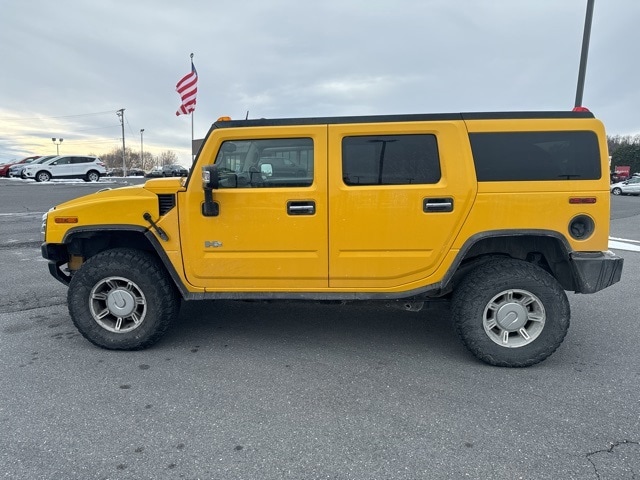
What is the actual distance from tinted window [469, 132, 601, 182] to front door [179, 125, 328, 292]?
129cm

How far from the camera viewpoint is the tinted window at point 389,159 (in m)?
3.33

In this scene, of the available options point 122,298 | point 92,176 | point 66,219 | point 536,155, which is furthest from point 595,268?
point 92,176

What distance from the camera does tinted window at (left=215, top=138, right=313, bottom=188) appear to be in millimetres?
Result: 3412

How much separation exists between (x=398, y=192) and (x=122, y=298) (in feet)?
8.41

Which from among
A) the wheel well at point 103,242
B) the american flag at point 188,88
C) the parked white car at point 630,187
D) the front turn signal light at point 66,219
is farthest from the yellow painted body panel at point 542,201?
the parked white car at point 630,187

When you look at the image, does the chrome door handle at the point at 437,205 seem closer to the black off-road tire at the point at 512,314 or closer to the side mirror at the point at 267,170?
the black off-road tire at the point at 512,314

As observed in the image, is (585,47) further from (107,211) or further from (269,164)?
(107,211)

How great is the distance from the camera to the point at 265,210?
3.39 metres

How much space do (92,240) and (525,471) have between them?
153 inches

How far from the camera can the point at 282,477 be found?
221cm

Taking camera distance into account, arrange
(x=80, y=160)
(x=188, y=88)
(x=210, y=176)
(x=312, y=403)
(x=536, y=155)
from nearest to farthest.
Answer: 1. (x=312, y=403)
2. (x=210, y=176)
3. (x=536, y=155)
4. (x=188, y=88)
5. (x=80, y=160)

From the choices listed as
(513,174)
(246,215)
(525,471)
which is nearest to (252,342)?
(246,215)

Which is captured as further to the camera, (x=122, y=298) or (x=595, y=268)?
(x=122, y=298)

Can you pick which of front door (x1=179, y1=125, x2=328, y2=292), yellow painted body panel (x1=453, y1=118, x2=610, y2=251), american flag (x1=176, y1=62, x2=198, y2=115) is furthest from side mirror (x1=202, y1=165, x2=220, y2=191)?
american flag (x1=176, y1=62, x2=198, y2=115)
